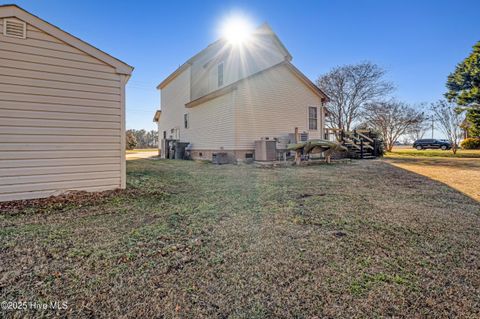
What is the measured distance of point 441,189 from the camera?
5.16 metres

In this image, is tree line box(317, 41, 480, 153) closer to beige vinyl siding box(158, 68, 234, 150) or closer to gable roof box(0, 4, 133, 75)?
beige vinyl siding box(158, 68, 234, 150)

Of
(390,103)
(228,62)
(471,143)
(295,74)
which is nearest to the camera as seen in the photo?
(295,74)

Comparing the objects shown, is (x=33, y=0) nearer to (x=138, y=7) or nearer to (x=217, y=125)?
(x=138, y=7)

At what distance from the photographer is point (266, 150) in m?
10.8

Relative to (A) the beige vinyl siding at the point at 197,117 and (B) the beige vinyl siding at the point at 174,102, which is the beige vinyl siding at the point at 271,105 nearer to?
(A) the beige vinyl siding at the point at 197,117

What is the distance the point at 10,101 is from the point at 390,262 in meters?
5.76

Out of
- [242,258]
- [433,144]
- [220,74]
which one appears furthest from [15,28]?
[433,144]

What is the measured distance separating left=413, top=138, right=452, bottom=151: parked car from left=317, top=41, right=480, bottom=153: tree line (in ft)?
21.6

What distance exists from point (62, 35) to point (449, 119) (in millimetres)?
27934

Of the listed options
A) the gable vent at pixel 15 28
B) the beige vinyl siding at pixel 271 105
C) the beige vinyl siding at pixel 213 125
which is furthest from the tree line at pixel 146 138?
the gable vent at pixel 15 28

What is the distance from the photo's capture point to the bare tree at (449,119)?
67.6ft

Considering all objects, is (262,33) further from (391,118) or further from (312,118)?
(391,118)

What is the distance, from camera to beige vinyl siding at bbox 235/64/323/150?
11156mm

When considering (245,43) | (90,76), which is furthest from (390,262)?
(245,43)
